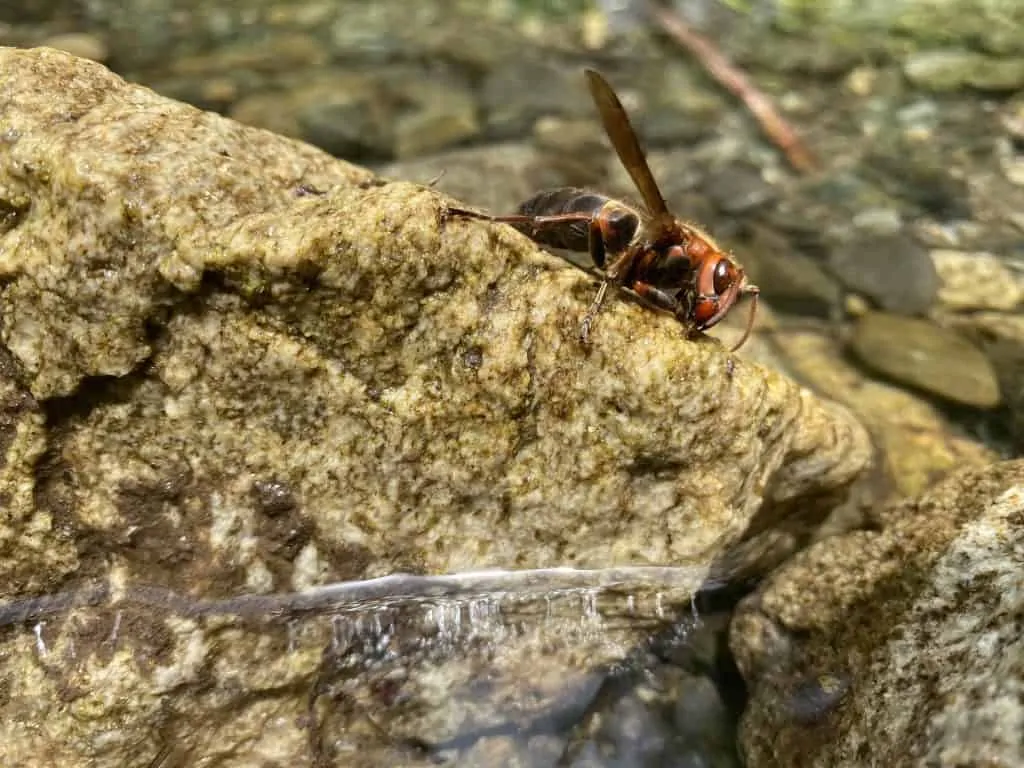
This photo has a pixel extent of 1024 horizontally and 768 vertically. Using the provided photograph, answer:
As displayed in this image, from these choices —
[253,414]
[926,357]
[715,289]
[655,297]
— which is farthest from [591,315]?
[926,357]

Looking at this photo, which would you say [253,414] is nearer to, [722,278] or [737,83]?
[722,278]

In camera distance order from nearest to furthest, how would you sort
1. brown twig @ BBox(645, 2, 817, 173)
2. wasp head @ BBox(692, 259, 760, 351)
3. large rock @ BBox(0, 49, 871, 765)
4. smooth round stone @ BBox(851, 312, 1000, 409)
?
large rock @ BBox(0, 49, 871, 765), wasp head @ BBox(692, 259, 760, 351), smooth round stone @ BBox(851, 312, 1000, 409), brown twig @ BBox(645, 2, 817, 173)

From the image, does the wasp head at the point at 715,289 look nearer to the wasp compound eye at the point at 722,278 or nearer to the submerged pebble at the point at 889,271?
the wasp compound eye at the point at 722,278

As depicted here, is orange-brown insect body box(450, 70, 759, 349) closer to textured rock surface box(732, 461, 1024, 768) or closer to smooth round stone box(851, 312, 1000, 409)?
textured rock surface box(732, 461, 1024, 768)

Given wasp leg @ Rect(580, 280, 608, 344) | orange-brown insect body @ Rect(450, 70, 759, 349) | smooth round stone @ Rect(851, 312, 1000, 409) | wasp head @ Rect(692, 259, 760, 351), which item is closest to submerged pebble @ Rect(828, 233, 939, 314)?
smooth round stone @ Rect(851, 312, 1000, 409)

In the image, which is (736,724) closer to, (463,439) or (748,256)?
(463,439)

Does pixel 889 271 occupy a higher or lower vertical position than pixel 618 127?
lower
